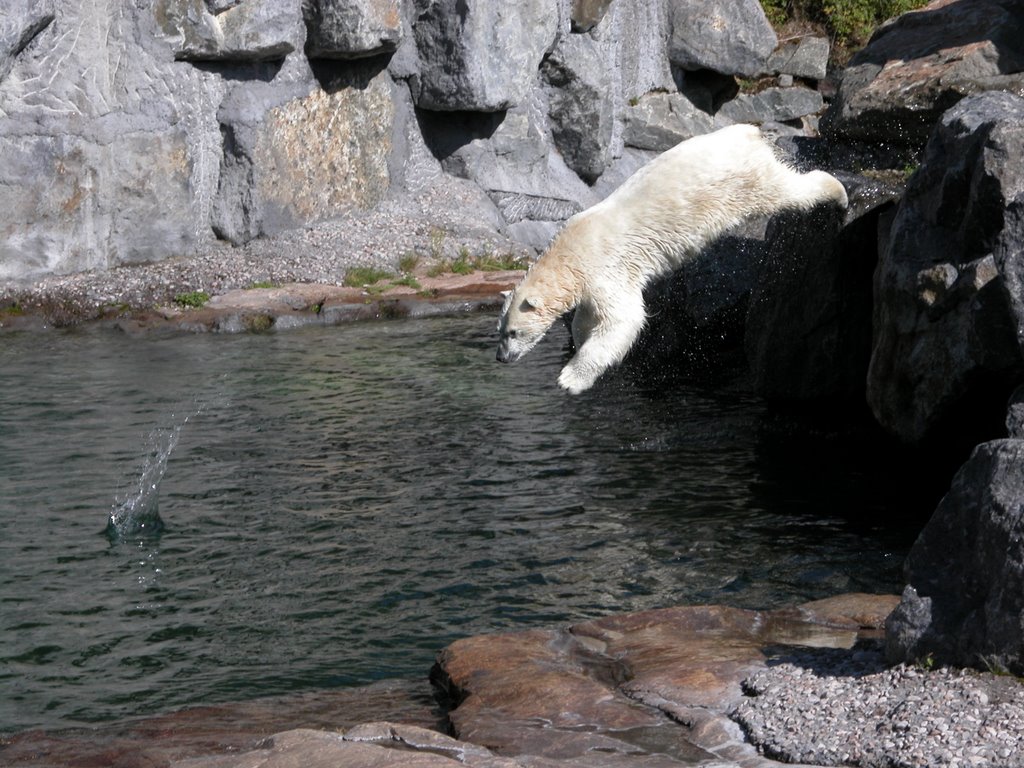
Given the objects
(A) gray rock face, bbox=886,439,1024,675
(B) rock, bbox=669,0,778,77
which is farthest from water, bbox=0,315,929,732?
(B) rock, bbox=669,0,778,77

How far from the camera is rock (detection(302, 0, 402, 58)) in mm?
14211

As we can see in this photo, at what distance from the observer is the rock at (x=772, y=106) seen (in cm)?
1983

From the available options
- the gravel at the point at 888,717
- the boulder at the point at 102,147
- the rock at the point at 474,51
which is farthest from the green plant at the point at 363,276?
the gravel at the point at 888,717

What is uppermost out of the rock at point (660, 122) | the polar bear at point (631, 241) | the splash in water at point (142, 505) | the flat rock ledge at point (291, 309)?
the rock at point (660, 122)

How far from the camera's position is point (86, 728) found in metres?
4.38

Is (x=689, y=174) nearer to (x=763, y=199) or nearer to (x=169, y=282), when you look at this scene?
(x=763, y=199)

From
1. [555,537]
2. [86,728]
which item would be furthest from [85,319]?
[86,728]

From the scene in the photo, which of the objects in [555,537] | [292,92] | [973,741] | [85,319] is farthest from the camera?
[292,92]

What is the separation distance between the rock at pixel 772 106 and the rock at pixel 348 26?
6.75 metres

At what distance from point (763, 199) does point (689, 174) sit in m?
→ 0.42

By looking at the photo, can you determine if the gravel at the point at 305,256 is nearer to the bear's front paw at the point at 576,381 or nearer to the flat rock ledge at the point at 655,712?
the bear's front paw at the point at 576,381

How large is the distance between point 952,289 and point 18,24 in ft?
30.2

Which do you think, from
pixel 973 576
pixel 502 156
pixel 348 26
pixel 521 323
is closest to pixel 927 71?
pixel 521 323

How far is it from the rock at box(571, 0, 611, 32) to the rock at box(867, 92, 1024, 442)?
1099 cm
